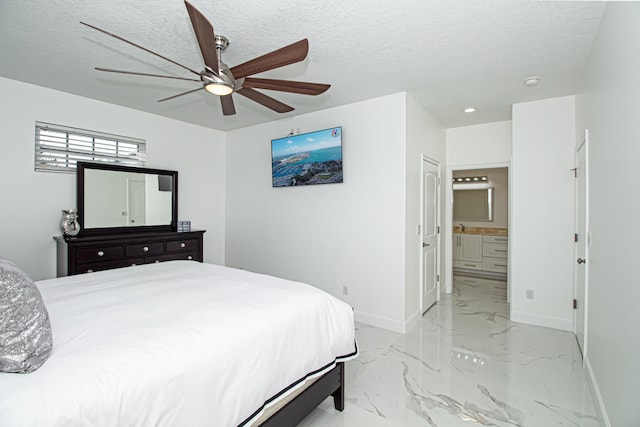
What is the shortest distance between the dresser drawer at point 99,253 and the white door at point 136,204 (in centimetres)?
61

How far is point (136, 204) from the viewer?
4.00 metres

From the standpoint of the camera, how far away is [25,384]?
93cm

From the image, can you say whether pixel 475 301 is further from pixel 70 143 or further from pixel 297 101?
pixel 70 143

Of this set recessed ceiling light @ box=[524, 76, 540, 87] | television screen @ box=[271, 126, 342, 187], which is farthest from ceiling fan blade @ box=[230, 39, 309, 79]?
recessed ceiling light @ box=[524, 76, 540, 87]

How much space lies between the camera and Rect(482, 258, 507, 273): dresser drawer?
5785 millimetres

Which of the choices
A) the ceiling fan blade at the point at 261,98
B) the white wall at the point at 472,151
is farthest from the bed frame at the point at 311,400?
the white wall at the point at 472,151

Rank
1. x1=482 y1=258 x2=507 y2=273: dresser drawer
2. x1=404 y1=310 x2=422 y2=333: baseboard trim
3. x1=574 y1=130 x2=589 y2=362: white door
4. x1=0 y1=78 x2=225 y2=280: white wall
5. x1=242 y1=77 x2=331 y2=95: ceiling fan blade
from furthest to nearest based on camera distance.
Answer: x1=482 y1=258 x2=507 y2=273: dresser drawer → x1=404 y1=310 x2=422 y2=333: baseboard trim → x1=0 y1=78 x2=225 y2=280: white wall → x1=574 y1=130 x2=589 y2=362: white door → x1=242 y1=77 x2=331 y2=95: ceiling fan blade

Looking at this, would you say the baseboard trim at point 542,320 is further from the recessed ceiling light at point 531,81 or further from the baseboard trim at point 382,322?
the recessed ceiling light at point 531,81

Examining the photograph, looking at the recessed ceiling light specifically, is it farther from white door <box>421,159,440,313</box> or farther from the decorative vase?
the decorative vase

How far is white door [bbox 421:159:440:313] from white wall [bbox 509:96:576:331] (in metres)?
0.94

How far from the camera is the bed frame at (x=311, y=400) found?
1574 millimetres

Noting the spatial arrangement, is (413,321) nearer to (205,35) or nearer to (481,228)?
(205,35)

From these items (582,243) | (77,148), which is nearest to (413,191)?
(582,243)

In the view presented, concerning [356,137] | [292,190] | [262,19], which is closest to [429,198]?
[356,137]
